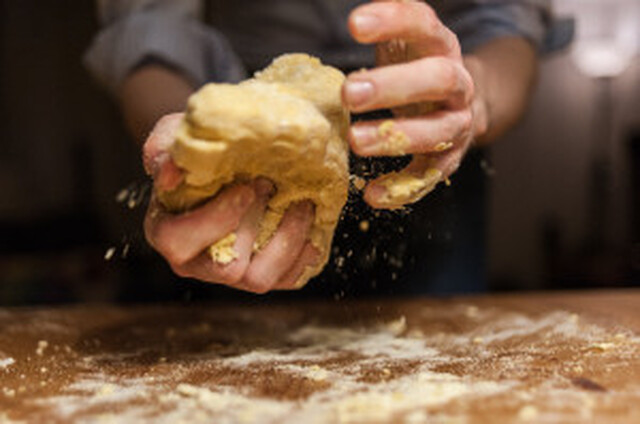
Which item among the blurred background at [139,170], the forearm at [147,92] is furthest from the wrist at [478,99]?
the blurred background at [139,170]

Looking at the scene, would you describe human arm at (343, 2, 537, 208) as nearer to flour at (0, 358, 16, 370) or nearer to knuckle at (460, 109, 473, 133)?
knuckle at (460, 109, 473, 133)

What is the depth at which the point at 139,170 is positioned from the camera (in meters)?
1.88

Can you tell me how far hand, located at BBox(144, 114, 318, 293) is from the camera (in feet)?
2.25

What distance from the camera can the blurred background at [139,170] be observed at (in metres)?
1.94

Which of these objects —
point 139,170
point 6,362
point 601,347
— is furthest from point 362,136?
point 139,170

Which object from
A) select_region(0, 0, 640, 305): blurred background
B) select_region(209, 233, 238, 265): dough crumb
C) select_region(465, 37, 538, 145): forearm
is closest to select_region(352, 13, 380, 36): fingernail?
select_region(209, 233, 238, 265): dough crumb

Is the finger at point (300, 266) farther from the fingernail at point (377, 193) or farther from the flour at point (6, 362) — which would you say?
the flour at point (6, 362)

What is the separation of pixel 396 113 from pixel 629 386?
1.20ft

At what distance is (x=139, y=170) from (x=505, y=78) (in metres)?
1.11

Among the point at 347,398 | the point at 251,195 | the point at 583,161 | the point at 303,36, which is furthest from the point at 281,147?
the point at 583,161

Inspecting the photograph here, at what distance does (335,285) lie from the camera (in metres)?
1.35

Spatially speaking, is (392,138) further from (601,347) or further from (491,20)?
(491,20)

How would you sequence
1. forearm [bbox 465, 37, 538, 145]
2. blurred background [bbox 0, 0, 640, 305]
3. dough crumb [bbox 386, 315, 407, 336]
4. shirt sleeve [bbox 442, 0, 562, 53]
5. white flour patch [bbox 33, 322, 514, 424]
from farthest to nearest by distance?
blurred background [bbox 0, 0, 640, 305]
shirt sleeve [bbox 442, 0, 562, 53]
forearm [bbox 465, 37, 538, 145]
dough crumb [bbox 386, 315, 407, 336]
white flour patch [bbox 33, 322, 514, 424]

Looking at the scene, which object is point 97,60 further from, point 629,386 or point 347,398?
point 629,386
